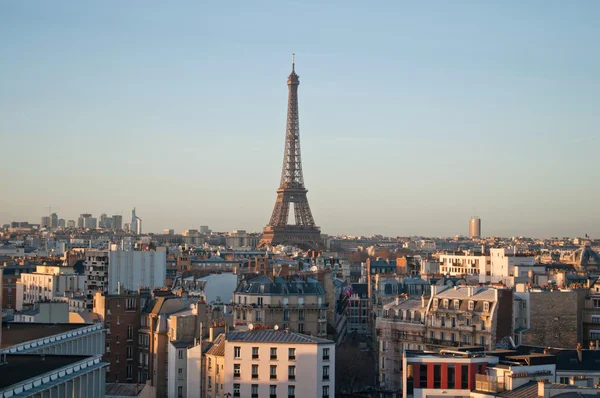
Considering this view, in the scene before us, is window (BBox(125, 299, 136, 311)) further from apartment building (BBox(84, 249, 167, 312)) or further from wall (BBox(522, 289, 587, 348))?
apartment building (BBox(84, 249, 167, 312))

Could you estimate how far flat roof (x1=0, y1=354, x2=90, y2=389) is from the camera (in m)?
36.3

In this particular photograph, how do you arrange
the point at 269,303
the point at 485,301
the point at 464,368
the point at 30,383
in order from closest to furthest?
the point at 30,383, the point at 464,368, the point at 485,301, the point at 269,303

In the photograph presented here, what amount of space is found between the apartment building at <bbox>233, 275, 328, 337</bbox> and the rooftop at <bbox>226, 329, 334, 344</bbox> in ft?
61.8

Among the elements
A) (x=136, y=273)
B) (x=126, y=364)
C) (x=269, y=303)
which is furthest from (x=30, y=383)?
(x=136, y=273)

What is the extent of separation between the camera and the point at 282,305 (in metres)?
77.6

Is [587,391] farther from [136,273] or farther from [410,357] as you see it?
[136,273]

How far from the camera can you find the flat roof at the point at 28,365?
Answer: 36.3 meters

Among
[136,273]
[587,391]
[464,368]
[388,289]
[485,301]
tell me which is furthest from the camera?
[136,273]

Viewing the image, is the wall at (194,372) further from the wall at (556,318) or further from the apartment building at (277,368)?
the wall at (556,318)

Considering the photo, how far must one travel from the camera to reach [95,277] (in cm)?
11500

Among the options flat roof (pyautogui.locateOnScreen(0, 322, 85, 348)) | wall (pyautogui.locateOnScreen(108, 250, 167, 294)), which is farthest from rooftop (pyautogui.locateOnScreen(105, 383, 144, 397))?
wall (pyautogui.locateOnScreen(108, 250, 167, 294))

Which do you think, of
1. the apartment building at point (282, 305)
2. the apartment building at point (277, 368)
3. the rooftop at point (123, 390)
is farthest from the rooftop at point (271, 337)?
the apartment building at point (282, 305)

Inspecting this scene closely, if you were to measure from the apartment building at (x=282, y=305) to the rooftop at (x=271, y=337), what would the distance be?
1882 centimetres

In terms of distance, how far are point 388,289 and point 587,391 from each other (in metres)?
54.6
